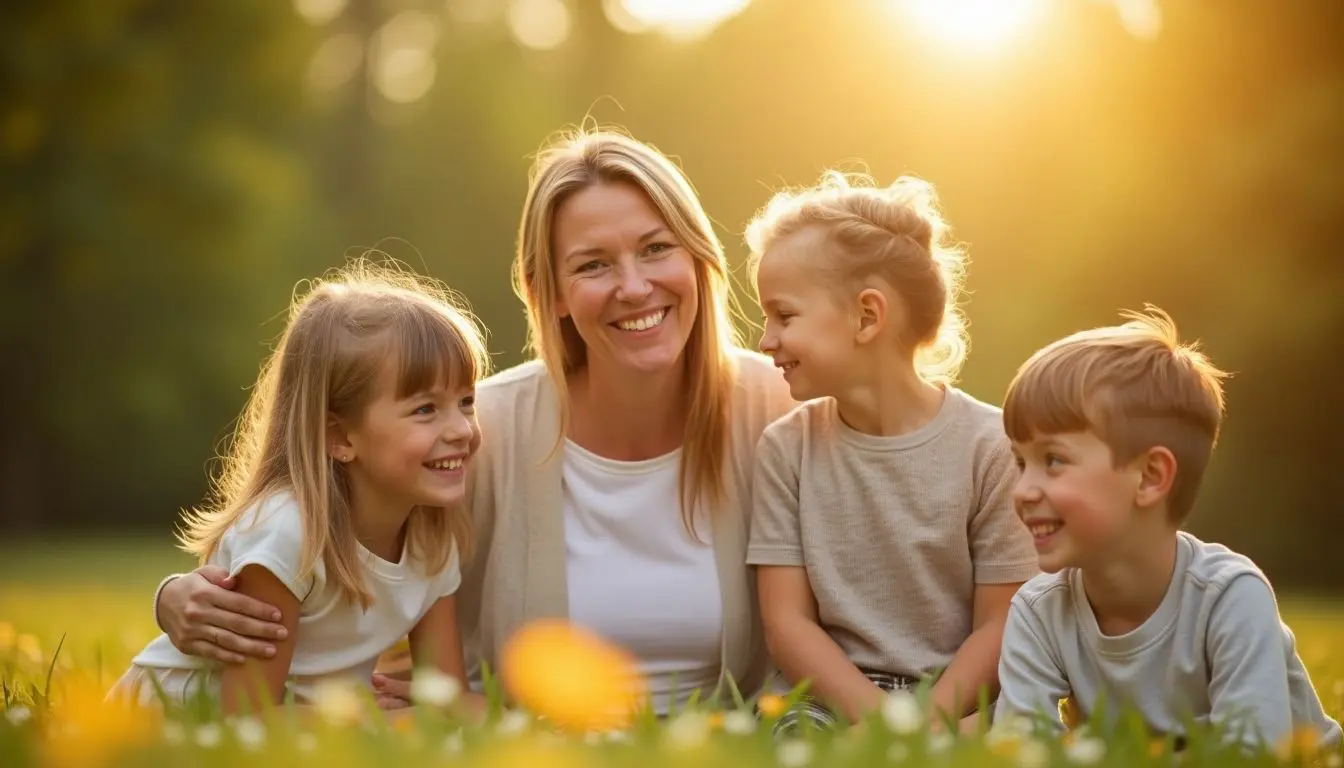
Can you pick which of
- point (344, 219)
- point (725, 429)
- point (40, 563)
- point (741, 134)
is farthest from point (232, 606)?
point (344, 219)

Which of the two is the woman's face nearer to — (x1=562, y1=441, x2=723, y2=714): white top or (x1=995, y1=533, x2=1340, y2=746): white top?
(x1=562, y1=441, x2=723, y2=714): white top

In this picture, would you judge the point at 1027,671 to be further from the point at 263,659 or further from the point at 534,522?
the point at 263,659

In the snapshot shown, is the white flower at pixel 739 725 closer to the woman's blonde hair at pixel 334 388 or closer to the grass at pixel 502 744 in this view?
the grass at pixel 502 744

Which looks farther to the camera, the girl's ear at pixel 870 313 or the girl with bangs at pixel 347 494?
the girl's ear at pixel 870 313

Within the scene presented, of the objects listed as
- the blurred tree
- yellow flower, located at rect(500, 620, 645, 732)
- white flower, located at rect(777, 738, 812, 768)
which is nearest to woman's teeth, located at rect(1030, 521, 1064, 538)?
white flower, located at rect(777, 738, 812, 768)

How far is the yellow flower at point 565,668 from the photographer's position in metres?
Result: 3.93

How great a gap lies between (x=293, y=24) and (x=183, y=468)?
6935 millimetres

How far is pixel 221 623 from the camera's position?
361 cm

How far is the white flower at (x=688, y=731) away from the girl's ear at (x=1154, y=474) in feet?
3.70

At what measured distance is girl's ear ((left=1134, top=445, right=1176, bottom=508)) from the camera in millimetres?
3234

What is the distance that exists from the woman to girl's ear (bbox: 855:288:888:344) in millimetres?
503

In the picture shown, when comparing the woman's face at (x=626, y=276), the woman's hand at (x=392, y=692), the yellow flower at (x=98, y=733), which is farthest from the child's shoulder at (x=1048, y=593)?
the yellow flower at (x=98, y=733)

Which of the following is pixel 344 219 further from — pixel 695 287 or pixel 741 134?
pixel 695 287

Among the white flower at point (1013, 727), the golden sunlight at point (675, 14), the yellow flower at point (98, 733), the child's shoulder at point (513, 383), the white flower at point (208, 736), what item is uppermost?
the golden sunlight at point (675, 14)
